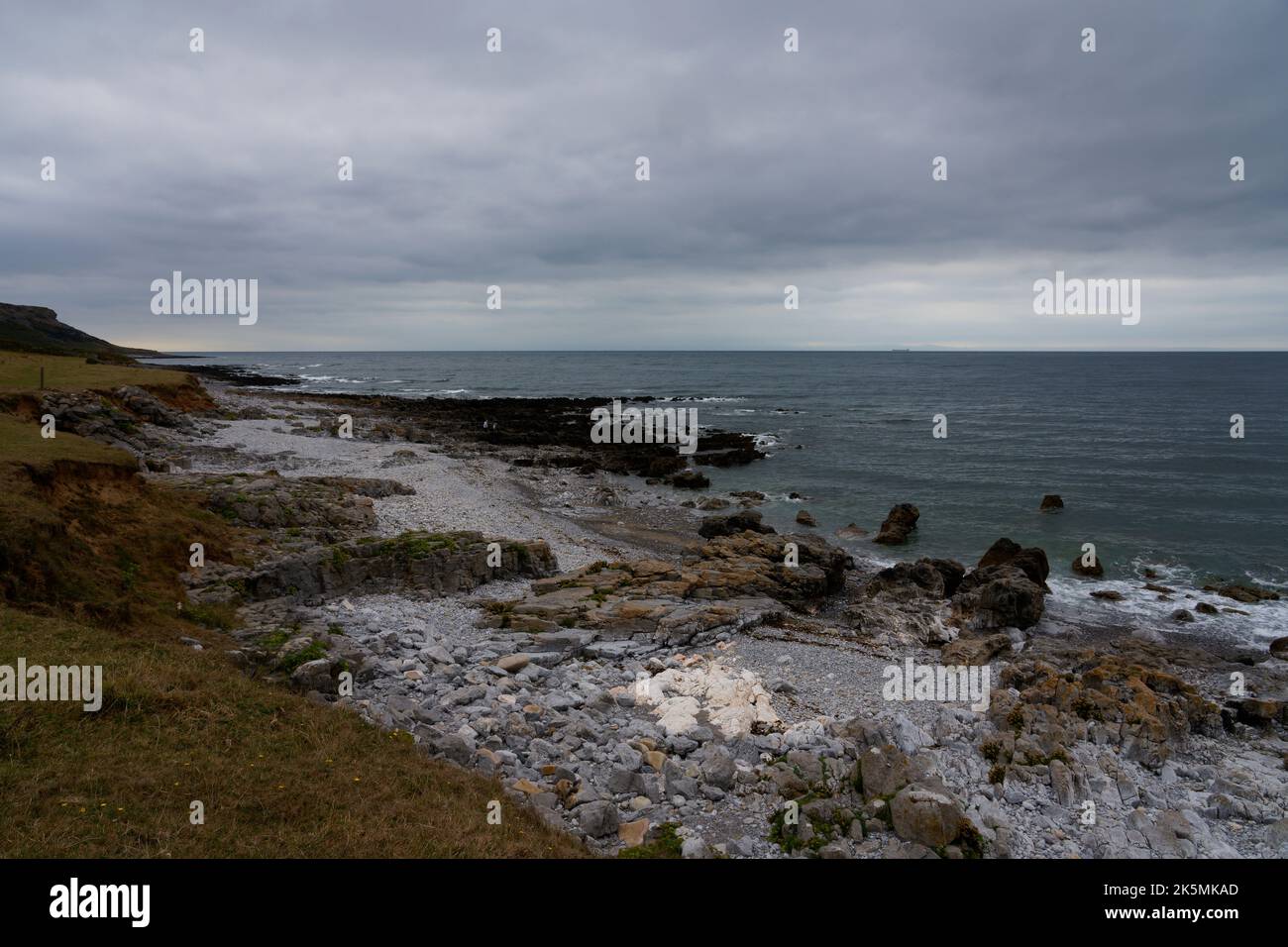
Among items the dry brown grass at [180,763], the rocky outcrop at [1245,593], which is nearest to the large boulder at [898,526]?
the rocky outcrop at [1245,593]

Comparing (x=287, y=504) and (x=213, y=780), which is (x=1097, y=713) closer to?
(x=213, y=780)

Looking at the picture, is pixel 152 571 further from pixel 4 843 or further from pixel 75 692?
pixel 4 843

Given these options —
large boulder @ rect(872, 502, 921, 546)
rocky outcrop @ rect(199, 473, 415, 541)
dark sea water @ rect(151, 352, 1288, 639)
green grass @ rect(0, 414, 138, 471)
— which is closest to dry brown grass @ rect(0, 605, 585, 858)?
green grass @ rect(0, 414, 138, 471)

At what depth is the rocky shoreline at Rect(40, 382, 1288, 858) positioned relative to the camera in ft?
33.0

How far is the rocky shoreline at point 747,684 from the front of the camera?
10.1 m

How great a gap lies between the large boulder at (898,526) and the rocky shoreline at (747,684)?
5.27 metres

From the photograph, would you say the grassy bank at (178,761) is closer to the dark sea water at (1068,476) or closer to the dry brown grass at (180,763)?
the dry brown grass at (180,763)

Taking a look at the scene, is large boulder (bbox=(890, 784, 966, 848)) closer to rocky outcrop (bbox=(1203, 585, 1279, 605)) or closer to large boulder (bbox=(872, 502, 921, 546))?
rocky outcrop (bbox=(1203, 585, 1279, 605))

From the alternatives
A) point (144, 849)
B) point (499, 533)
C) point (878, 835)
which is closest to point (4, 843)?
point (144, 849)

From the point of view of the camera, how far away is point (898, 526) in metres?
33.1

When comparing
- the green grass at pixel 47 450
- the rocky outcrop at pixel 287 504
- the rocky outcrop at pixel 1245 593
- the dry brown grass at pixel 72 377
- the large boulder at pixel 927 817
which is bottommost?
the rocky outcrop at pixel 1245 593

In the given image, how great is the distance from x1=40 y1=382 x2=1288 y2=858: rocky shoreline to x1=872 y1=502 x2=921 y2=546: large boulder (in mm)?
5272

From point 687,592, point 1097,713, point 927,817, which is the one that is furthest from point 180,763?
point 1097,713
